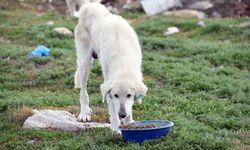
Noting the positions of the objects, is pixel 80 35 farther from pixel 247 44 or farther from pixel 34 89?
pixel 247 44

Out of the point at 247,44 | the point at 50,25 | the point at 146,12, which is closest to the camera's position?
the point at 247,44

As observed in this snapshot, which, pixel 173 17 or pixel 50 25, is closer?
pixel 50 25

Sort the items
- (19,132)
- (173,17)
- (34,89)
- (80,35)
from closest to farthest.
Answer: (19,132)
(80,35)
(34,89)
(173,17)

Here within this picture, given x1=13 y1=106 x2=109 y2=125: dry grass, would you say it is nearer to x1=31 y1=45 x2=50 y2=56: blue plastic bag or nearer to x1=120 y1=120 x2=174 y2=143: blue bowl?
x1=120 y1=120 x2=174 y2=143: blue bowl

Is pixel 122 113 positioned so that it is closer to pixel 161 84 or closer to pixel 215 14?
pixel 161 84

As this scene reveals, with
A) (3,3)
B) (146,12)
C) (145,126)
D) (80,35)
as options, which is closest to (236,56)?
(80,35)

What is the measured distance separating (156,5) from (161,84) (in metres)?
10.9

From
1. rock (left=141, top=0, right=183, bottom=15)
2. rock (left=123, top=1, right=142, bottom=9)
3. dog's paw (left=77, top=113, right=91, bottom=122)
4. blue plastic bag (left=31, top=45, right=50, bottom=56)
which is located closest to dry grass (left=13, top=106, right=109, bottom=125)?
dog's paw (left=77, top=113, right=91, bottom=122)

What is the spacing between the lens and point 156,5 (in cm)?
2284

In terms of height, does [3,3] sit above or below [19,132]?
above

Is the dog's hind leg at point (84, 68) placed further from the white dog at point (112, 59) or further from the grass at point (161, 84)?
the grass at point (161, 84)

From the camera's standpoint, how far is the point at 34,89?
40.2 feet

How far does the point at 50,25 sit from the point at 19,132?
9872 millimetres

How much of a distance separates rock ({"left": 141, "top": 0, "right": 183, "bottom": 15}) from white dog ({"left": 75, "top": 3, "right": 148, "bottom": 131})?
42.4 ft
